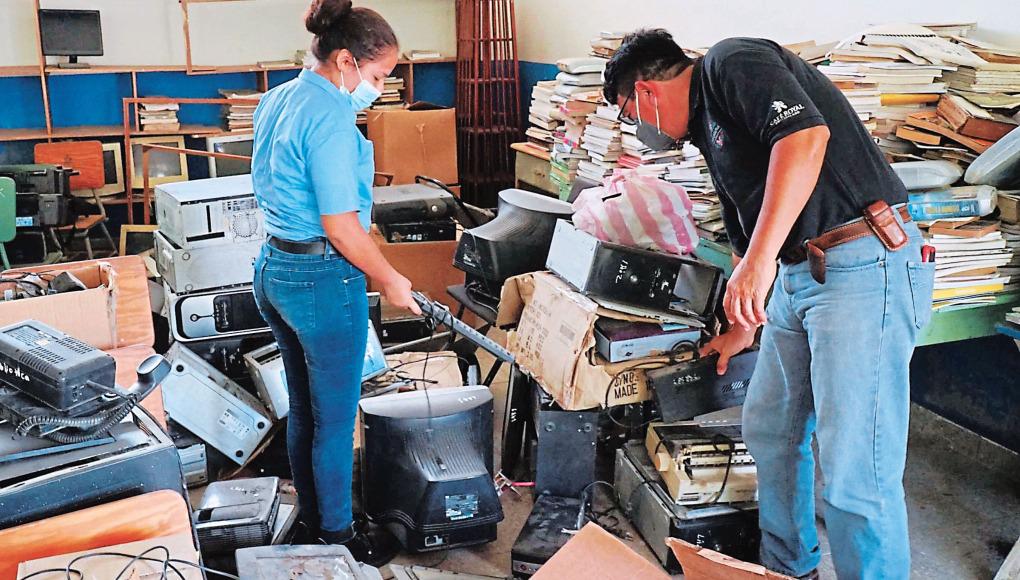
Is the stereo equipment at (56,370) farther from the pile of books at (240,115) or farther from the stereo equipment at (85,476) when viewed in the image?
the pile of books at (240,115)

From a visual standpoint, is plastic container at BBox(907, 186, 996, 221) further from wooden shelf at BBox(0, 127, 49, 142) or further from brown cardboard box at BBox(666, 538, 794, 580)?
wooden shelf at BBox(0, 127, 49, 142)

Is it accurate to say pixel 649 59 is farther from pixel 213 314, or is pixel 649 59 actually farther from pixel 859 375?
pixel 213 314

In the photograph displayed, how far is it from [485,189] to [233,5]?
2.11m

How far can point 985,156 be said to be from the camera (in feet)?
8.23

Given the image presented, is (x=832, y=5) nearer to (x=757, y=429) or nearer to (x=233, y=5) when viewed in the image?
(x=757, y=429)

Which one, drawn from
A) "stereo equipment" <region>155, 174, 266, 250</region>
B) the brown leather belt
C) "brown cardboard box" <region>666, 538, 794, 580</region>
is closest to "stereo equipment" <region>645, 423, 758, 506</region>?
"brown cardboard box" <region>666, 538, 794, 580</region>

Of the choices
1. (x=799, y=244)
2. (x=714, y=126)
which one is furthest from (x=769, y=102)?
(x=799, y=244)

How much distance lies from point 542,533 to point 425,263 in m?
1.85

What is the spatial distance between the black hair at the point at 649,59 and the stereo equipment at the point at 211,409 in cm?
169

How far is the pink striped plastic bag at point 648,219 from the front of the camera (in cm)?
277

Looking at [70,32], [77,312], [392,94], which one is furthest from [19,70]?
[77,312]

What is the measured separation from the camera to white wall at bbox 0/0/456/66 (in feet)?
18.9

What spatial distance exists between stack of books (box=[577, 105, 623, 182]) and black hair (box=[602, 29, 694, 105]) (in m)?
1.73

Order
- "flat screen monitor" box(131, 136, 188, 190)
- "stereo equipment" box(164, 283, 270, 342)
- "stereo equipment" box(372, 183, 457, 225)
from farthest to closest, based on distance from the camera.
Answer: "flat screen monitor" box(131, 136, 188, 190) < "stereo equipment" box(372, 183, 457, 225) < "stereo equipment" box(164, 283, 270, 342)
